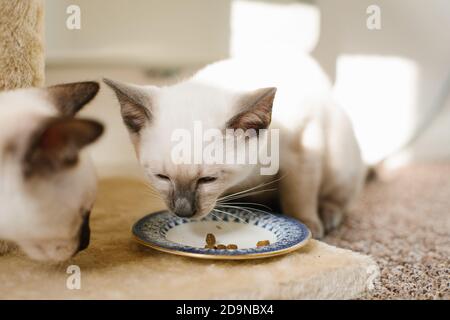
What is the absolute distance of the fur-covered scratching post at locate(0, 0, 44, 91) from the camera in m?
1.54

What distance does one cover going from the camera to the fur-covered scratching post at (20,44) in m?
1.54

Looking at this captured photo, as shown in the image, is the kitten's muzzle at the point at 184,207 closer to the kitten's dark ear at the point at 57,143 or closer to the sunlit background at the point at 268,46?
the kitten's dark ear at the point at 57,143

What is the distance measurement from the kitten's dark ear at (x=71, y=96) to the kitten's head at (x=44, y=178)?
0.03 meters

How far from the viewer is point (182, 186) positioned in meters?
1.43

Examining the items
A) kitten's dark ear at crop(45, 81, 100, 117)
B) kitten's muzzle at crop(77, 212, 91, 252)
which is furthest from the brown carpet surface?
kitten's dark ear at crop(45, 81, 100, 117)

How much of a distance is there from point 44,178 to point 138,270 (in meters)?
0.37

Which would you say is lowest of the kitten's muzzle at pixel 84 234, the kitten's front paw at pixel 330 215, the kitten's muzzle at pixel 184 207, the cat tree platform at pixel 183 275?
the kitten's front paw at pixel 330 215

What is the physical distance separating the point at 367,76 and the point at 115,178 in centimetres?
169

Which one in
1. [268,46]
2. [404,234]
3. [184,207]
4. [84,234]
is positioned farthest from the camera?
[268,46]

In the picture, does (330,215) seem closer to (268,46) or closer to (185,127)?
(185,127)

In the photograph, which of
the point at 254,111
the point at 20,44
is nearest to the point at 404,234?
the point at 254,111

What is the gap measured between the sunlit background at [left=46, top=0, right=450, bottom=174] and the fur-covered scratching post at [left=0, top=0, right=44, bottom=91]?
3.88 feet

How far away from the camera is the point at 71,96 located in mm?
1369

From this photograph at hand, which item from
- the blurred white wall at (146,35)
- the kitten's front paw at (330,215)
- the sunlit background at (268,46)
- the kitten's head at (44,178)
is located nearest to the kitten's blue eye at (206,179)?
the kitten's head at (44,178)
